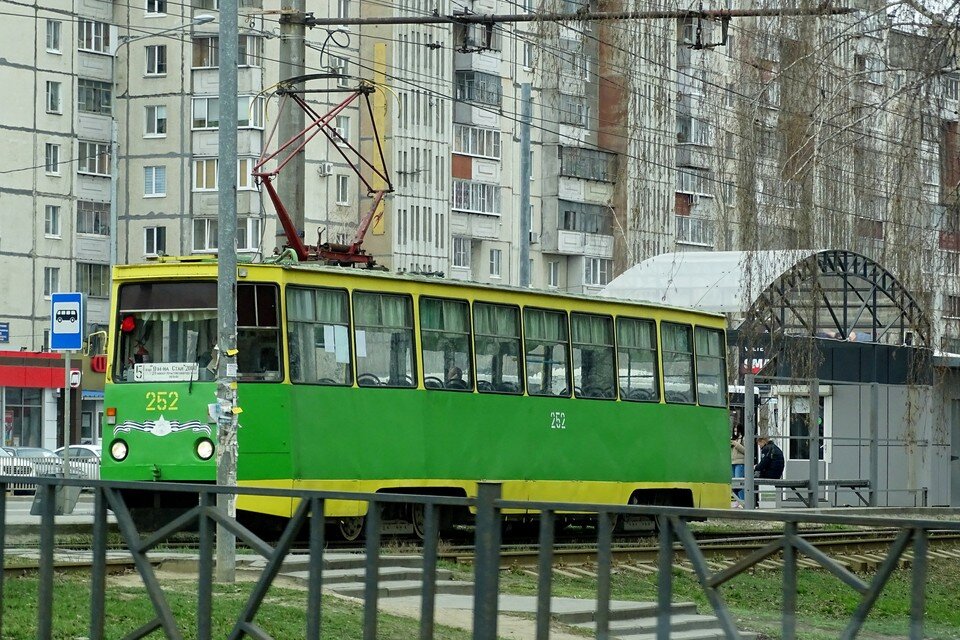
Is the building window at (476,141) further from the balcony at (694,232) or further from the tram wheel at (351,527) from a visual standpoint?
the tram wheel at (351,527)

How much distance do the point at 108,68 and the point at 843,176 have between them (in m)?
42.9

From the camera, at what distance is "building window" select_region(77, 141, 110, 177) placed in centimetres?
6438

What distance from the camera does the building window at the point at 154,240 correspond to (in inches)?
2559

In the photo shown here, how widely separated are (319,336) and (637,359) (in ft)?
18.4

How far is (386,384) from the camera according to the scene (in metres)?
20.0

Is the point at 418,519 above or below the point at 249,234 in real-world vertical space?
below

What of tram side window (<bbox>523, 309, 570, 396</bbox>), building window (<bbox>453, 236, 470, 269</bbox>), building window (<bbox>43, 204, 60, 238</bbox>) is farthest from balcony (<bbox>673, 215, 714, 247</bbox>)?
tram side window (<bbox>523, 309, 570, 396</bbox>)

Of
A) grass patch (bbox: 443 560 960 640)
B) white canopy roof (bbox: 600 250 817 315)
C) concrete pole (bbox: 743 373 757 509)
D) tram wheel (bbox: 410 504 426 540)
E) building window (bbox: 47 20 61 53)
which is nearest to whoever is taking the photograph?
grass patch (bbox: 443 560 960 640)

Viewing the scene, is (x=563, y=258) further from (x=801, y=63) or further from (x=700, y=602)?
(x=700, y=602)

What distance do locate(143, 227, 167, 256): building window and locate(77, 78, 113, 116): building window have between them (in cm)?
436

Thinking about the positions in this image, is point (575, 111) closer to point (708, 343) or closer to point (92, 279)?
point (92, 279)

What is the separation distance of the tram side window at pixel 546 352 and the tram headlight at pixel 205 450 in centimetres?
441

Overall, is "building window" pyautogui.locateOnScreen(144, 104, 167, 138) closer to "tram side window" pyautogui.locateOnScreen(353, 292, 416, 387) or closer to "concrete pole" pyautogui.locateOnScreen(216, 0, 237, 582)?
"tram side window" pyautogui.locateOnScreen(353, 292, 416, 387)

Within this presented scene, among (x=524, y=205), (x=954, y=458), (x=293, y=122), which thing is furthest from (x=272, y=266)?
(x=954, y=458)
